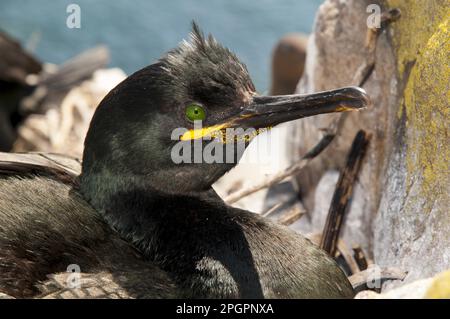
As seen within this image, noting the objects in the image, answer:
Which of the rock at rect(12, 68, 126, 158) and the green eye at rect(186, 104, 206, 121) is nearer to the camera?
the green eye at rect(186, 104, 206, 121)

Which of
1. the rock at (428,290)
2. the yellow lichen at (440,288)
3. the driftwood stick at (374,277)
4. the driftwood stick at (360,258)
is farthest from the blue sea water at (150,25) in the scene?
the yellow lichen at (440,288)

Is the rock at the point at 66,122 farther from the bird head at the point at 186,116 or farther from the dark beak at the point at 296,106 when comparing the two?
the dark beak at the point at 296,106

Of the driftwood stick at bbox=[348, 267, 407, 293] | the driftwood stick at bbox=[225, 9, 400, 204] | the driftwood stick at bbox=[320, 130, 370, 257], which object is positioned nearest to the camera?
the driftwood stick at bbox=[348, 267, 407, 293]

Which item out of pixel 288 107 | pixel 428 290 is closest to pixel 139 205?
pixel 288 107

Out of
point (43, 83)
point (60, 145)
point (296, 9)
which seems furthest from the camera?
point (296, 9)

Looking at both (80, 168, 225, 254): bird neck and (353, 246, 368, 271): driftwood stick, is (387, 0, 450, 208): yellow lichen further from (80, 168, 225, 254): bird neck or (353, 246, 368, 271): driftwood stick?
(80, 168, 225, 254): bird neck

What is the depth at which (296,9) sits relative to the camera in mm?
11023

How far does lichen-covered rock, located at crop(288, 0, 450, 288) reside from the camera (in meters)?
3.75

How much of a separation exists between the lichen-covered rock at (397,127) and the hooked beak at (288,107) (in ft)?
1.78

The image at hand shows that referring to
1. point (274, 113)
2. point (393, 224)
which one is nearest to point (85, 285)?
point (274, 113)

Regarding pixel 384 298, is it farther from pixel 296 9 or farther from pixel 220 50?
pixel 296 9

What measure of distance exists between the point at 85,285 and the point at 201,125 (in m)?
0.81

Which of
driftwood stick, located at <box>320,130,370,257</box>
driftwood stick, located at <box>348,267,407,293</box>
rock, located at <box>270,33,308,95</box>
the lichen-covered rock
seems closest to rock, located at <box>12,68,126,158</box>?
rock, located at <box>270,33,308,95</box>

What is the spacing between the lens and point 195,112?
3516 mm
